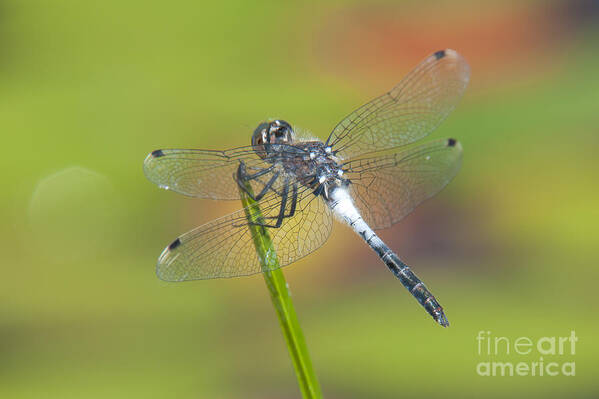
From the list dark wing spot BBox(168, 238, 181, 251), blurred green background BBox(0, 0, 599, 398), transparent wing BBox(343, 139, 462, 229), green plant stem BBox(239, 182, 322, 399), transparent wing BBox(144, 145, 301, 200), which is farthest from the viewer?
blurred green background BBox(0, 0, 599, 398)

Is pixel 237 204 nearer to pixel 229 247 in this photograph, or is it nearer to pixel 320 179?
pixel 320 179

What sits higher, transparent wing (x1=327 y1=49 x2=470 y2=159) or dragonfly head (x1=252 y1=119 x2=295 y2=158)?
transparent wing (x1=327 y1=49 x2=470 y2=159)

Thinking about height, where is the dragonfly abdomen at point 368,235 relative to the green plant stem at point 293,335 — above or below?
above

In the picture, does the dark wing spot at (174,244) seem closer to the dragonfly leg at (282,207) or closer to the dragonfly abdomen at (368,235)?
the dragonfly leg at (282,207)

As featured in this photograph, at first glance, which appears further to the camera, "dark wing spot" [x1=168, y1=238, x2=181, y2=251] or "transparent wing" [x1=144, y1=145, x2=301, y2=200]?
"transparent wing" [x1=144, y1=145, x2=301, y2=200]

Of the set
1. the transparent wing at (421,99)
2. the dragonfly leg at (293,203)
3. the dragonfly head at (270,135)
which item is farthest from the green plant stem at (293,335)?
the transparent wing at (421,99)

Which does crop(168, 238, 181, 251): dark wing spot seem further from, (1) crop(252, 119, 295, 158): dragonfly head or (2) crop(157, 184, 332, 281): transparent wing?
(1) crop(252, 119, 295, 158): dragonfly head

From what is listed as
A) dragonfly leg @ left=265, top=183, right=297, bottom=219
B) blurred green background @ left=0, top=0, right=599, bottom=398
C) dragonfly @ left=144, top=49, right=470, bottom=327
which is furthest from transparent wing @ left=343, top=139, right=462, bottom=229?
blurred green background @ left=0, top=0, right=599, bottom=398

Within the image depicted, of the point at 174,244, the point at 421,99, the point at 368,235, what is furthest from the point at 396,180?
the point at 174,244
